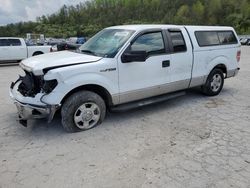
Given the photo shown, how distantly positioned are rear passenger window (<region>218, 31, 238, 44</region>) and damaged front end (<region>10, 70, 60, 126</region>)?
454 centimetres

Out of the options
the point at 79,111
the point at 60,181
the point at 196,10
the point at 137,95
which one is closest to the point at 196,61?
the point at 137,95

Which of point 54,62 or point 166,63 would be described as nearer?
point 54,62

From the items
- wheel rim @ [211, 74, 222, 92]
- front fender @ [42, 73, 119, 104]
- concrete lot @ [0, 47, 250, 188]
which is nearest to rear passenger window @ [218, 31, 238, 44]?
wheel rim @ [211, 74, 222, 92]

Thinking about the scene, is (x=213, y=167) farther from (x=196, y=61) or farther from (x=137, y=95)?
(x=196, y=61)

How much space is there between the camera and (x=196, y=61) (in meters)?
5.78

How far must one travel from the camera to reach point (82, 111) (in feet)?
14.3

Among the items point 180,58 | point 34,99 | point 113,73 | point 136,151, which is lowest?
point 136,151

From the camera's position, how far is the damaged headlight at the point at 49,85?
4.00 meters

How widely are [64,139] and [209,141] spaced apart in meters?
2.37

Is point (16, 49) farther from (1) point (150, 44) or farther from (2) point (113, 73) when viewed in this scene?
(2) point (113, 73)

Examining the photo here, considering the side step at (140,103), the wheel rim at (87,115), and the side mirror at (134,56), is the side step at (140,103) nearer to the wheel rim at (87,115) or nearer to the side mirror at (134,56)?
the wheel rim at (87,115)

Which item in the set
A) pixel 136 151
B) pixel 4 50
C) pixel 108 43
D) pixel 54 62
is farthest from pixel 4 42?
pixel 136 151

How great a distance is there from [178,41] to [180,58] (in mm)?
374

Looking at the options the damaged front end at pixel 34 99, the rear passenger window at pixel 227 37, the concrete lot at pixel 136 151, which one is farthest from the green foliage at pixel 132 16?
the damaged front end at pixel 34 99
